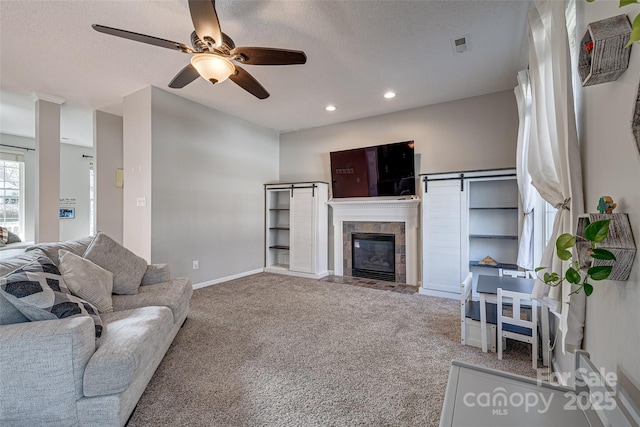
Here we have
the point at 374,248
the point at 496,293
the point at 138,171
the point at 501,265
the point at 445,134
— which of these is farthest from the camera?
the point at 374,248

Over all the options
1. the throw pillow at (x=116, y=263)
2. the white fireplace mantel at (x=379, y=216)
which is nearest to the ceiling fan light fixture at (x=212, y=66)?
the throw pillow at (x=116, y=263)

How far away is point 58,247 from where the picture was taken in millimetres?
2176

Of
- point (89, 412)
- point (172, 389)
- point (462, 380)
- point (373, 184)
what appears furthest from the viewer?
point (373, 184)

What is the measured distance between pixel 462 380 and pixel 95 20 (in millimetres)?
3514

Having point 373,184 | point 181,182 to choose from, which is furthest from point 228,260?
point 373,184

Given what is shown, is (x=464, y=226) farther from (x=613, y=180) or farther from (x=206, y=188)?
(x=206, y=188)

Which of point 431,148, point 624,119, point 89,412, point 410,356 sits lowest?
point 410,356

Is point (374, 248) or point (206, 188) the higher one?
point (206, 188)

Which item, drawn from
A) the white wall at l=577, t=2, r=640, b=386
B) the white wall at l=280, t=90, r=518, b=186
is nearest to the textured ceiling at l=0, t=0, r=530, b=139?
the white wall at l=280, t=90, r=518, b=186

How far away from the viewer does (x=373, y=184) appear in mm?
4605

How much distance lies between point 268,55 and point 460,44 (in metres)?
1.85

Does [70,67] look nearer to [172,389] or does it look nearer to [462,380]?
[172,389]

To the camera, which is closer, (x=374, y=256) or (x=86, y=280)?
(x=86, y=280)

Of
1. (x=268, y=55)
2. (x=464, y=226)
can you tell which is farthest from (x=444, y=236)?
(x=268, y=55)
